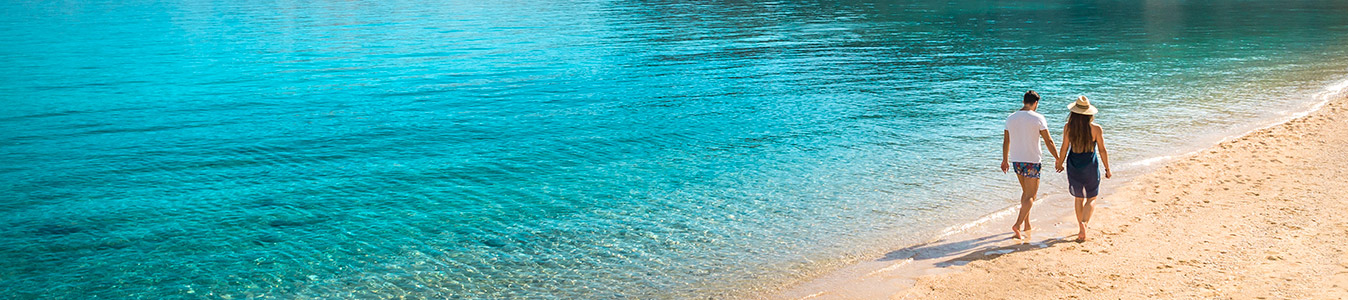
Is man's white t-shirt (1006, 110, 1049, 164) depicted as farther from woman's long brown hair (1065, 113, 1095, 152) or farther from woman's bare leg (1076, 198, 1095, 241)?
woman's bare leg (1076, 198, 1095, 241)

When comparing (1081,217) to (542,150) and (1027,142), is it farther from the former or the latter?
(542,150)

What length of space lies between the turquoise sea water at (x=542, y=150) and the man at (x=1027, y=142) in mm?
1701

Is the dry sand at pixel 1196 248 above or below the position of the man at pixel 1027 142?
below

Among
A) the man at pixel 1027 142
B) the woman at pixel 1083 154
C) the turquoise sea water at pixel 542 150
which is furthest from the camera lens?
the turquoise sea water at pixel 542 150

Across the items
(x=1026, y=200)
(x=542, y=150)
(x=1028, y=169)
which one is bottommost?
(x=542, y=150)

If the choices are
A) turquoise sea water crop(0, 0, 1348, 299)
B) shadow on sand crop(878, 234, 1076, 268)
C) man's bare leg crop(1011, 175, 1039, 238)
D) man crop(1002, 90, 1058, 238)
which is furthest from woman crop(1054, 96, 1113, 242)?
turquoise sea water crop(0, 0, 1348, 299)

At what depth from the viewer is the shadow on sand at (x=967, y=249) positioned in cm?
1095

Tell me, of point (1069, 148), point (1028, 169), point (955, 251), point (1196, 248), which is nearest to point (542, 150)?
point (955, 251)

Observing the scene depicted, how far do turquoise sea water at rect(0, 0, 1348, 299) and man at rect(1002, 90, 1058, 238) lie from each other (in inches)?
67.0

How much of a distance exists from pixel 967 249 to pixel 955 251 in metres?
0.16

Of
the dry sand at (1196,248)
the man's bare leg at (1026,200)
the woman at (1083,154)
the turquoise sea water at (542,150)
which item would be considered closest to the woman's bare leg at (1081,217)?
the woman at (1083,154)

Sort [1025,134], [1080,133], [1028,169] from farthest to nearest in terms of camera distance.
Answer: [1028,169], [1025,134], [1080,133]

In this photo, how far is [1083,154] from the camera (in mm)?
10664

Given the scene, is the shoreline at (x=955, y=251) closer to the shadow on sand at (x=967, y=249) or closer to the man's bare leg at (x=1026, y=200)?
the shadow on sand at (x=967, y=249)
